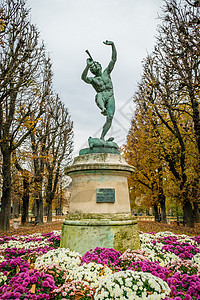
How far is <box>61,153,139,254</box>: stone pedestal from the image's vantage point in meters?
4.99

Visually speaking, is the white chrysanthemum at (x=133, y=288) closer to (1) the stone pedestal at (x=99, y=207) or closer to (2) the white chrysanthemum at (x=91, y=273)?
(2) the white chrysanthemum at (x=91, y=273)

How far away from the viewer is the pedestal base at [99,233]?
16.2 feet

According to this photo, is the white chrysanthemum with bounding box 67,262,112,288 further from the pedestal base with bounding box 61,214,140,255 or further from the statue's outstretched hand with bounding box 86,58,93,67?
the statue's outstretched hand with bounding box 86,58,93,67

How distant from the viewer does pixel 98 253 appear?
4492mm

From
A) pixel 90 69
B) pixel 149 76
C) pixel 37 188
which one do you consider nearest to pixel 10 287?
pixel 90 69

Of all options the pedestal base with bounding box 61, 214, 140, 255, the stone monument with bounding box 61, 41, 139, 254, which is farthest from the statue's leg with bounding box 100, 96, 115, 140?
the pedestal base with bounding box 61, 214, 140, 255

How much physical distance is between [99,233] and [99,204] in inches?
25.9

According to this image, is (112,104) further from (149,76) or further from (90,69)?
(149,76)

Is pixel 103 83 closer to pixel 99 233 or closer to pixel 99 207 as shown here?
pixel 99 207

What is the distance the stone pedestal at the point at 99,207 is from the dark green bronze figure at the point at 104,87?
4.12 feet

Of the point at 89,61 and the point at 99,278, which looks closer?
the point at 99,278

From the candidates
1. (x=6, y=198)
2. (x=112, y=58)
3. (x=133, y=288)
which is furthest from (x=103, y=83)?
(x=6, y=198)

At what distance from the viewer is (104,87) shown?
6684 mm

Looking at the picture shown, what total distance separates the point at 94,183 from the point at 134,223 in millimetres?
1393
